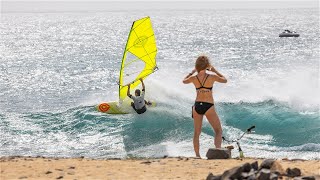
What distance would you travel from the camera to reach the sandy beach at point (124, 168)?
766 cm

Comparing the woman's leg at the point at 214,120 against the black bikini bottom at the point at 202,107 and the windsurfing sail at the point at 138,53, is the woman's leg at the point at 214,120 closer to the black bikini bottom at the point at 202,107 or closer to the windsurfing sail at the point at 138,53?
the black bikini bottom at the point at 202,107

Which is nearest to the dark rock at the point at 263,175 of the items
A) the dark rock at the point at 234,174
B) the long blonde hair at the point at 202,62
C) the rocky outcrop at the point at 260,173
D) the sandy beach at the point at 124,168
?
the rocky outcrop at the point at 260,173

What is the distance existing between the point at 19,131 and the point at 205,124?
6057mm

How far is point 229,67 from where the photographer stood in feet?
152

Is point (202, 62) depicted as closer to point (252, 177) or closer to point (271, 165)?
point (271, 165)

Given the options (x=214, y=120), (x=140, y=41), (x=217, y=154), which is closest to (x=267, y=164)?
(x=217, y=154)

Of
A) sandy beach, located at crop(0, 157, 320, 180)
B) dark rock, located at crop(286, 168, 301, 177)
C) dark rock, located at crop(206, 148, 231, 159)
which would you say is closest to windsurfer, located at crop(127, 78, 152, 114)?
sandy beach, located at crop(0, 157, 320, 180)

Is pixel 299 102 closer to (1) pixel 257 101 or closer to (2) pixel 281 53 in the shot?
(1) pixel 257 101

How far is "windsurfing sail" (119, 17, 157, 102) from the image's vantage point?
18.0 m

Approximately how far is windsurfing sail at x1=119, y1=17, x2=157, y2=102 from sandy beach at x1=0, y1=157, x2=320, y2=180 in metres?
9.11

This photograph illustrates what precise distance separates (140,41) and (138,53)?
48 cm

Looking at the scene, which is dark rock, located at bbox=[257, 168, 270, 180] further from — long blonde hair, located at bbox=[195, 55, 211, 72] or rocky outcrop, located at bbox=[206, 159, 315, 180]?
long blonde hair, located at bbox=[195, 55, 211, 72]

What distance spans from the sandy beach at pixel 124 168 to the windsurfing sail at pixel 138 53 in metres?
9.11

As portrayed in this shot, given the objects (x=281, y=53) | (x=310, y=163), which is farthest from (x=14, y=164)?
(x=281, y=53)
